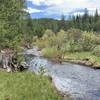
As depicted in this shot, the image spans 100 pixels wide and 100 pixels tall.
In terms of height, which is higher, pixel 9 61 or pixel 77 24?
pixel 9 61

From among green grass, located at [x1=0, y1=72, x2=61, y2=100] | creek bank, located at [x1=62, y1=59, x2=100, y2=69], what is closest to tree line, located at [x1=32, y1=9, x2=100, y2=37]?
creek bank, located at [x1=62, y1=59, x2=100, y2=69]

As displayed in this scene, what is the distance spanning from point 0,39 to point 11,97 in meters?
15.1

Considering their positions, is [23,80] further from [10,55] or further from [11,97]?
[10,55]

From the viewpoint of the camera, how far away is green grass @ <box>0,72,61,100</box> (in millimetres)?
17919

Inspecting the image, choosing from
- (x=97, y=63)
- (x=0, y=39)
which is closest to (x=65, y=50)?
(x=97, y=63)

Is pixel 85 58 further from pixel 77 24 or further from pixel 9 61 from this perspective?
pixel 77 24

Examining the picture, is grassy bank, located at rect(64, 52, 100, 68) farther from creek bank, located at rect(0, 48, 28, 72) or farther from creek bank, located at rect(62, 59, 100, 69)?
creek bank, located at rect(0, 48, 28, 72)

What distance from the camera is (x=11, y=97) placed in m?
17.4

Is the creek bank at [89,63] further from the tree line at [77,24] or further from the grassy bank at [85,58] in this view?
the tree line at [77,24]

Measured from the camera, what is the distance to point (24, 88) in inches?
773

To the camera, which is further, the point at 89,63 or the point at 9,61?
the point at 89,63

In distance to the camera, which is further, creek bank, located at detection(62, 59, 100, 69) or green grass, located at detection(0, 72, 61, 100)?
creek bank, located at detection(62, 59, 100, 69)

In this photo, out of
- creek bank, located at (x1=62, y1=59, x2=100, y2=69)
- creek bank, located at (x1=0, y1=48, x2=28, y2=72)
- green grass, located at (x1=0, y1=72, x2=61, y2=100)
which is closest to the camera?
green grass, located at (x1=0, y1=72, x2=61, y2=100)

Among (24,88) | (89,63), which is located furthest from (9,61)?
(89,63)
